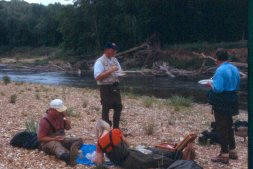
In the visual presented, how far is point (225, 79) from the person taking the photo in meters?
7.18

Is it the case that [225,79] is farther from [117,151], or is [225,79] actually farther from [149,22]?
[149,22]

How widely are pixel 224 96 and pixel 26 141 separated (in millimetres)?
3124

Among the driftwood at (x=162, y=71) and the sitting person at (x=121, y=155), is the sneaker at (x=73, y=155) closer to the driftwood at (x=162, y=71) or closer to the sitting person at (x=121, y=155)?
the sitting person at (x=121, y=155)

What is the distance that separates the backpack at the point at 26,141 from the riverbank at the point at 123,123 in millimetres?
101

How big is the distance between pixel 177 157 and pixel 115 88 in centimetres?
210

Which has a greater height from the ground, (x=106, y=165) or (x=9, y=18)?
(x=9, y=18)

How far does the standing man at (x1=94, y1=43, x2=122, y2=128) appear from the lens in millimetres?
8227

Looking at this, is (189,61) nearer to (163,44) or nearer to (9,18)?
(163,44)

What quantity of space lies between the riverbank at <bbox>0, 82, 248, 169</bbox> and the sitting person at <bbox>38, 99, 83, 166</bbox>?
0.43 feet

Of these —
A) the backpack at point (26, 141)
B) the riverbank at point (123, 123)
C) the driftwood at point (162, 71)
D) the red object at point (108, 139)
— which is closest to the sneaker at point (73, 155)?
the riverbank at point (123, 123)

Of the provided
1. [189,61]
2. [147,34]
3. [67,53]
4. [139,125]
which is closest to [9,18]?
[67,53]

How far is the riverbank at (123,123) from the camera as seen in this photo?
721 cm

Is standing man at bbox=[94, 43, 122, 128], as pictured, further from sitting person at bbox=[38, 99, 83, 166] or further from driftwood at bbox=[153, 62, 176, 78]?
driftwood at bbox=[153, 62, 176, 78]

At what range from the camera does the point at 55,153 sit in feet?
23.2
